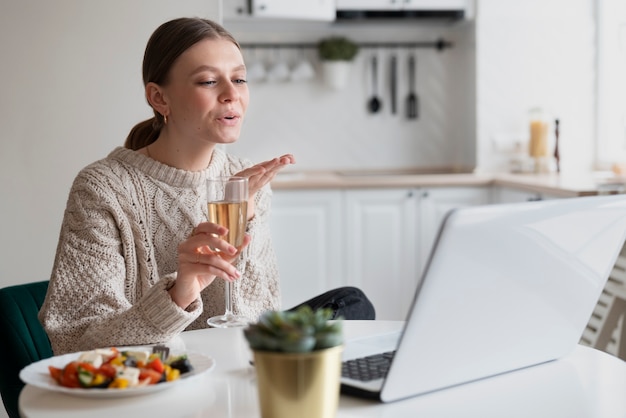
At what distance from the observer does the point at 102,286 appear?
1.53 m

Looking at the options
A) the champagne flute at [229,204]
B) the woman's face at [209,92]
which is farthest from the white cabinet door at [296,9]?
the champagne flute at [229,204]

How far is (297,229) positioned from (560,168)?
139cm

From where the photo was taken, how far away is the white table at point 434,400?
1.00 meters

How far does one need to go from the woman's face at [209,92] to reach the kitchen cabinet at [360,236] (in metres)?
1.99

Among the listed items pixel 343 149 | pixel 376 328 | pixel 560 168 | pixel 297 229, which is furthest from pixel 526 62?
pixel 376 328

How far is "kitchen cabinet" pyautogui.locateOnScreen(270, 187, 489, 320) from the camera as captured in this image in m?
3.80

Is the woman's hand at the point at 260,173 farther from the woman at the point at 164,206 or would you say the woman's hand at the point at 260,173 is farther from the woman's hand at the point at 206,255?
the woman's hand at the point at 206,255

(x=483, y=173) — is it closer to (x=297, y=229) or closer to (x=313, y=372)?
(x=297, y=229)

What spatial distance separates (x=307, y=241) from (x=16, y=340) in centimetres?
221

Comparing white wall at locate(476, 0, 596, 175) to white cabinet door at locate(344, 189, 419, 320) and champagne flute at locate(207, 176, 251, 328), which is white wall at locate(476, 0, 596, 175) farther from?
champagne flute at locate(207, 176, 251, 328)

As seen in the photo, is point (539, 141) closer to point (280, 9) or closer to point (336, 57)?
point (336, 57)

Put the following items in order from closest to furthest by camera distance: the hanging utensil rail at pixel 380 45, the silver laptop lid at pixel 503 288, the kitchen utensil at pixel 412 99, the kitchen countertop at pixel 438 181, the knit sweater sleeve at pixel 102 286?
the silver laptop lid at pixel 503 288 < the knit sweater sleeve at pixel 102 286 < the kitchen countertop at pixel 438 181 < the hanging utensil rail at pixel 380 45 < the kitchen utensil at pixel 412 99

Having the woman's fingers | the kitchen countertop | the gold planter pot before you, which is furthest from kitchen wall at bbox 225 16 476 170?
the gold planter pot

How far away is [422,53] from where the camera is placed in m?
4.46
